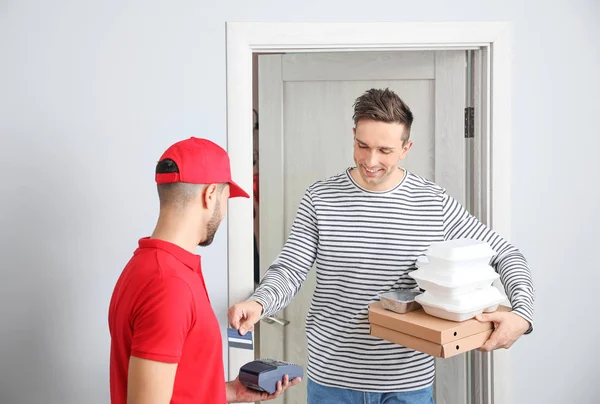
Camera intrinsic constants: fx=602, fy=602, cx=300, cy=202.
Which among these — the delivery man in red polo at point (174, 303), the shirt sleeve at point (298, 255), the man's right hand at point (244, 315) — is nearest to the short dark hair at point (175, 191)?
the delivery man in red polo at point (174, 303)

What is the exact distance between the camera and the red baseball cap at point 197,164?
134cm

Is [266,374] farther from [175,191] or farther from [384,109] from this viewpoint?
[384,109]

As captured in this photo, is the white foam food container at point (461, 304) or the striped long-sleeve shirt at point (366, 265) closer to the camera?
the white foam food container at point (461, 304)

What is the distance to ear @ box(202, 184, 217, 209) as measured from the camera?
4.48 ft

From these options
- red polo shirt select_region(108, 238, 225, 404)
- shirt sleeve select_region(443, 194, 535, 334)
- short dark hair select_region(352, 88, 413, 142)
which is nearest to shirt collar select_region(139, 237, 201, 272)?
red polo shirt select_region(108, 238, 225, 404)

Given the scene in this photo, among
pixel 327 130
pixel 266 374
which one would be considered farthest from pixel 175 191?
pixel 327 130

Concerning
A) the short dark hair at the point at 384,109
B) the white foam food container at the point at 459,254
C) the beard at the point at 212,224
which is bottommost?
the white foam food container at the point at 459,254

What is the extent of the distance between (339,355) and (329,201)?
50cm

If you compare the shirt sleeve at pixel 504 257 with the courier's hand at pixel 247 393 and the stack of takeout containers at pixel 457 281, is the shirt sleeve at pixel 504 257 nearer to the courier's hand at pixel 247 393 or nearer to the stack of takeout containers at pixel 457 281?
the stack of takeout containers at pixel 457 281

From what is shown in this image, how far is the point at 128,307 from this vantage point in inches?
48.7

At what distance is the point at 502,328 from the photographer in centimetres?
168

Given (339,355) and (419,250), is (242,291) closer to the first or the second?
(339,355)

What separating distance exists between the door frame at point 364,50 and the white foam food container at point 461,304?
603 mm

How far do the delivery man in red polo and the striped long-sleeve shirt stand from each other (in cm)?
55
